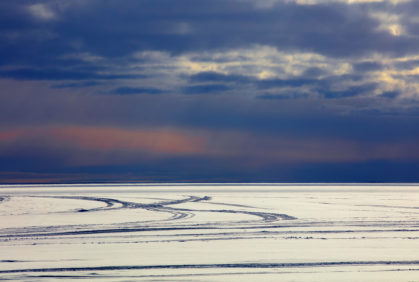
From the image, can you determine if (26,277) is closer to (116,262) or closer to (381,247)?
(116,262)

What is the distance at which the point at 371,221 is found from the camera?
23.8 metres

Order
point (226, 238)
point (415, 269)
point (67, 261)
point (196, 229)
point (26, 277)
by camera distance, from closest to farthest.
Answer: point (26, 277), point (415, 269), point (67, 261), point (226, 238), point (196, 229)

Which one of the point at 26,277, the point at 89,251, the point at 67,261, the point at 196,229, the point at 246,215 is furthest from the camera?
the point at 246,215

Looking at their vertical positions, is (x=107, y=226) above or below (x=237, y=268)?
above

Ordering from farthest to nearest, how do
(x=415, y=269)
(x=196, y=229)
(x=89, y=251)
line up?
(x=196, y=229) → (x=89, y=251) → (x=415, y=269)

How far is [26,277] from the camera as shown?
1188 cm

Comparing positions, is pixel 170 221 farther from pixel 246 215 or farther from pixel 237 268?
pixel 237 268

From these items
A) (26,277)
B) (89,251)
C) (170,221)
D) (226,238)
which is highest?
(170,221)

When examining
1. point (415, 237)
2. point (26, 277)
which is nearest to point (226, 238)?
point (415, 237)

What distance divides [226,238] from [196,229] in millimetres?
2635

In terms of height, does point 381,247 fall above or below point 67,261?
above

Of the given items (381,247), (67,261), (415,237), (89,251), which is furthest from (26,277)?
(415,237)

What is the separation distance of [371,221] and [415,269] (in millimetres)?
11043

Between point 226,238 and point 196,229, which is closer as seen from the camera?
point 226,238
